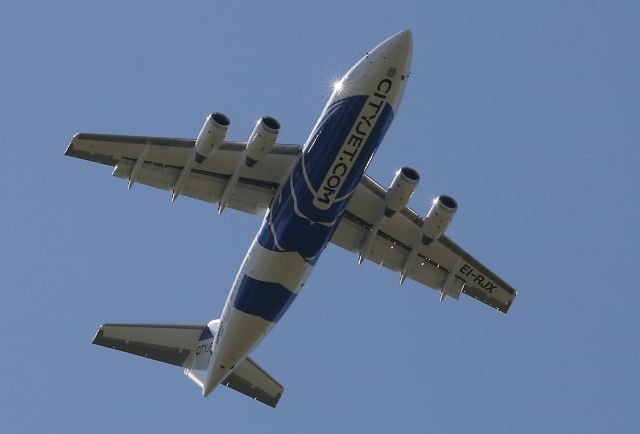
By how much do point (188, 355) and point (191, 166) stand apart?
5.67m

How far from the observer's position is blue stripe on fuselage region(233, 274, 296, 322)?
28438 mm

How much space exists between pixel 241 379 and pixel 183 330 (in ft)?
→ 7.03

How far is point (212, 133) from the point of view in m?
27.8

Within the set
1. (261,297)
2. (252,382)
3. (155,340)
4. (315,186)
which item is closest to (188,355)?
(155,340)

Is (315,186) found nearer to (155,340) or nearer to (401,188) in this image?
(401,188)

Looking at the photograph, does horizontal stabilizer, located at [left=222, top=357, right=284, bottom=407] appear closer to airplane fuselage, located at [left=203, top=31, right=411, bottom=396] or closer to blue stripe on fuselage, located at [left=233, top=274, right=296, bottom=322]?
airplane fuselage, located at [left=203, top=31, right=411, bottom=396]

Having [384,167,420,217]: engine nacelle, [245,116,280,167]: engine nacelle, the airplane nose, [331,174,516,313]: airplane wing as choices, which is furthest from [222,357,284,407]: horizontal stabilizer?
the airplane nose

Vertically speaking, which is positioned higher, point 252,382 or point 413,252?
point 413,252

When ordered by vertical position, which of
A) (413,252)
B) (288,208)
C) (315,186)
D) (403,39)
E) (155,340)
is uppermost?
(403,39)

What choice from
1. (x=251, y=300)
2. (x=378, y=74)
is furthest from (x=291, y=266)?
(x=378, y=74)

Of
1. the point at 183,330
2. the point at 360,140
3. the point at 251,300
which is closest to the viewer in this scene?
the point at 360,140

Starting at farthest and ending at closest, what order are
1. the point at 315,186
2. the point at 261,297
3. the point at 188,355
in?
the point at 188,355
the point at 261,297
the point at 315,186

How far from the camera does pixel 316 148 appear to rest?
2702 cm

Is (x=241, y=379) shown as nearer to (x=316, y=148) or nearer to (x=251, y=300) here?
(x=251, y=300)
